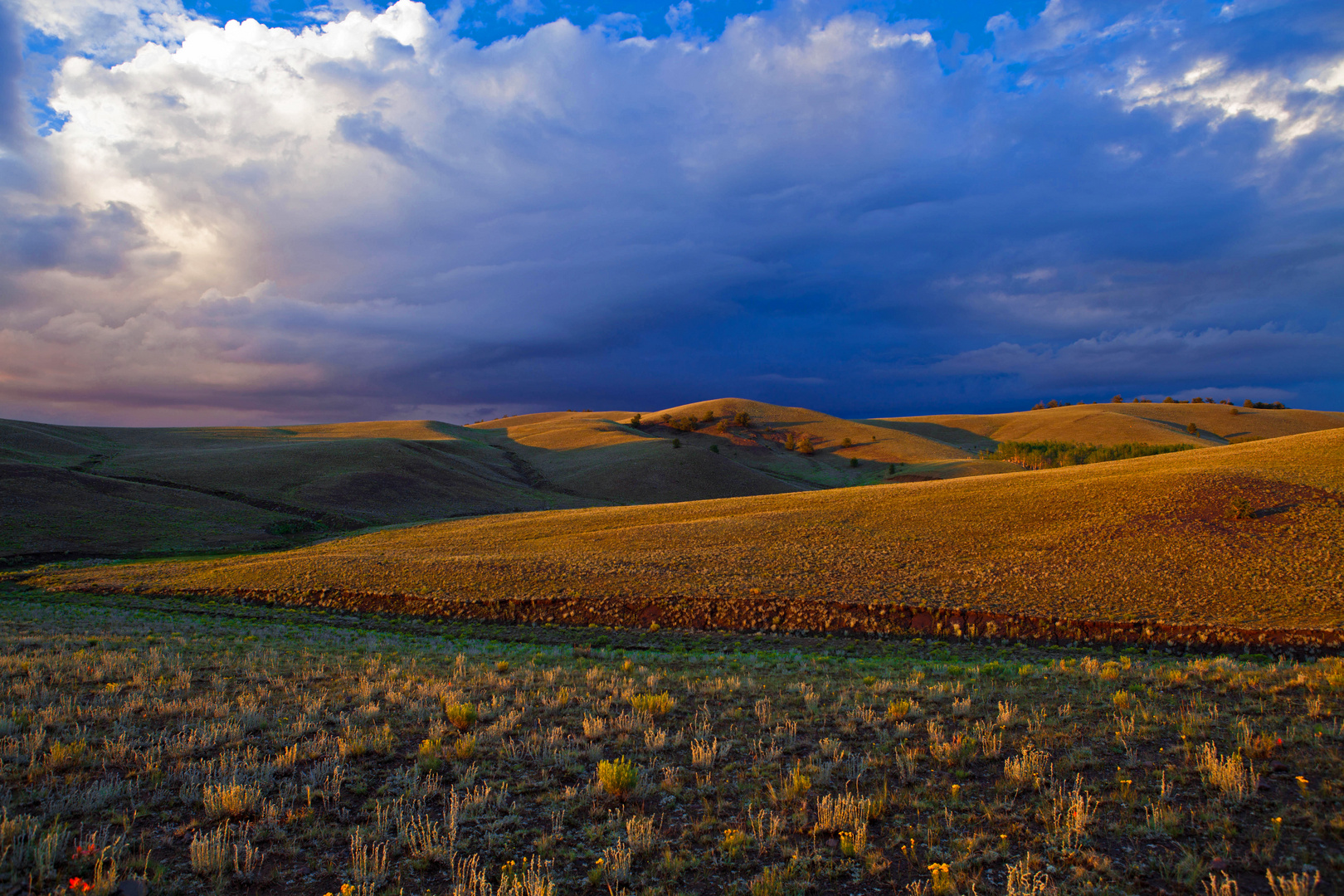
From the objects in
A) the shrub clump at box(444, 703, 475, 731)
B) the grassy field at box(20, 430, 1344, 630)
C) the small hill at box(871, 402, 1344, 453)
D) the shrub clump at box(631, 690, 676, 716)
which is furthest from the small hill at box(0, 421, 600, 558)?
the small hill at box(871, 402, 1344, 453)

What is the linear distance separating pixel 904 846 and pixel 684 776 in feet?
9.08

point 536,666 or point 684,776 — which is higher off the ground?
point 684,776

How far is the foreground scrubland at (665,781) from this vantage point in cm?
552

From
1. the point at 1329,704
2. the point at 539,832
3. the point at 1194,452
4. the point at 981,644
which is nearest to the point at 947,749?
the point at 539,832

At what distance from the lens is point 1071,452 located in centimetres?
9150

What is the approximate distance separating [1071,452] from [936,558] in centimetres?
8047

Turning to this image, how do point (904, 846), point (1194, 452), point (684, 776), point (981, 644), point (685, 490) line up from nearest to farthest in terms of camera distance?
point (904, 846)
point (684, 776)
point (981, 644)
point (1194, 452)
point (685, 490)

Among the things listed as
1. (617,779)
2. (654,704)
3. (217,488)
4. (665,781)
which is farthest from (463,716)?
(217,488)

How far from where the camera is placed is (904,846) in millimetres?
5965

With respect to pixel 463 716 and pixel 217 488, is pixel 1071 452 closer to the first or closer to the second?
pixel 463 716

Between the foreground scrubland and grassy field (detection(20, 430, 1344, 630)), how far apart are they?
887 centimetres

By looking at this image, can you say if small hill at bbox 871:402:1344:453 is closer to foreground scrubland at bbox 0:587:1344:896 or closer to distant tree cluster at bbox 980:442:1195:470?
distant tree cluster at bbox 980:442:1195:470

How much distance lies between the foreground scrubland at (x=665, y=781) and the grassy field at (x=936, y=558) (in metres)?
8.87

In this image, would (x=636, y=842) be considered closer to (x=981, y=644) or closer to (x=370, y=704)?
(x=370, y=704)
